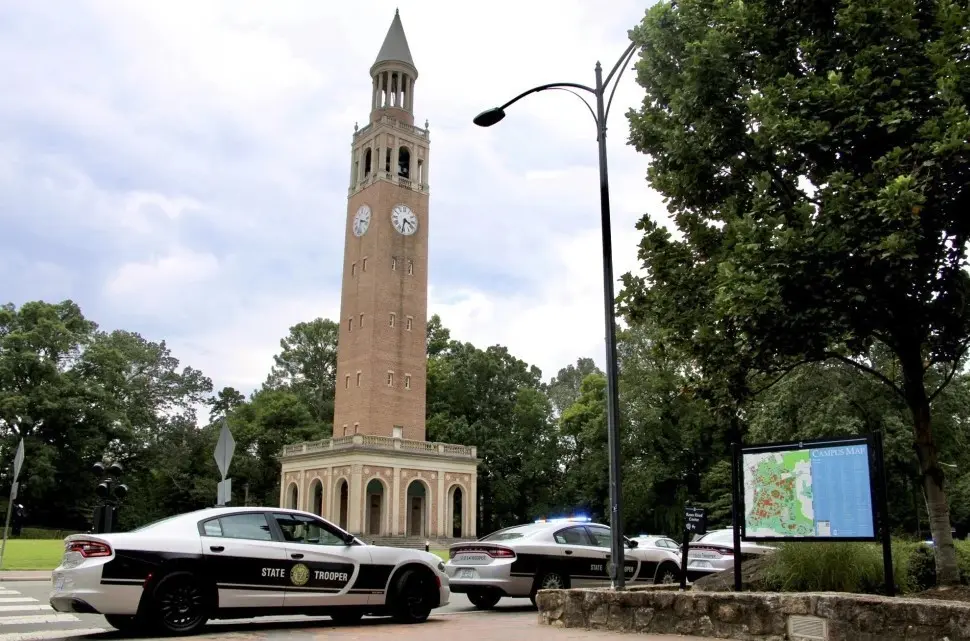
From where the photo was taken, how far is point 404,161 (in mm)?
59375

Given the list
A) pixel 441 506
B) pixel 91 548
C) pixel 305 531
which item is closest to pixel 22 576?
pixel 305 531

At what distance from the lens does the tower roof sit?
60.5 m

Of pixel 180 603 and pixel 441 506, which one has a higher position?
pixel 180 603

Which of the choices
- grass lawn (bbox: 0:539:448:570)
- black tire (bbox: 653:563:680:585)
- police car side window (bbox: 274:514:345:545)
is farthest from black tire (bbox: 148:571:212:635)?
grass lawn (bbox: 0:539:448:570)

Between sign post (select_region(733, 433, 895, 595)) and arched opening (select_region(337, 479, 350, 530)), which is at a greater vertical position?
sign post (select_region(733, 433, 895, 595))

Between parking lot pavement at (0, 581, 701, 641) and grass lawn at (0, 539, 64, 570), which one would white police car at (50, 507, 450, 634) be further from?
grass lawn at (0, 539, 64, 570)

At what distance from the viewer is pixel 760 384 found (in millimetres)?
12414

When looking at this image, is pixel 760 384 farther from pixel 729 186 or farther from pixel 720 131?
pixel 720 131

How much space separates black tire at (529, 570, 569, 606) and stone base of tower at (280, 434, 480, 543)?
36.6 meters

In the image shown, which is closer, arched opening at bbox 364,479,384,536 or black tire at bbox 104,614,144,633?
black tire at bbox 104,614,144,633

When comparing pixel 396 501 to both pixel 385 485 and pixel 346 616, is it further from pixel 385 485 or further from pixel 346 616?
pixel 346 616

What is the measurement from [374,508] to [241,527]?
43385mm

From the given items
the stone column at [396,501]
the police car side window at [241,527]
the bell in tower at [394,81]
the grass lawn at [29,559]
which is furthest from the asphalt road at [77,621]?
the bell in tower at [394,81]

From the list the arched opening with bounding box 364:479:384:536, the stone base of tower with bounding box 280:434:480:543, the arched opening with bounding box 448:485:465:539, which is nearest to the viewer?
the stone base of tower with bounding box 280:434:480:543
